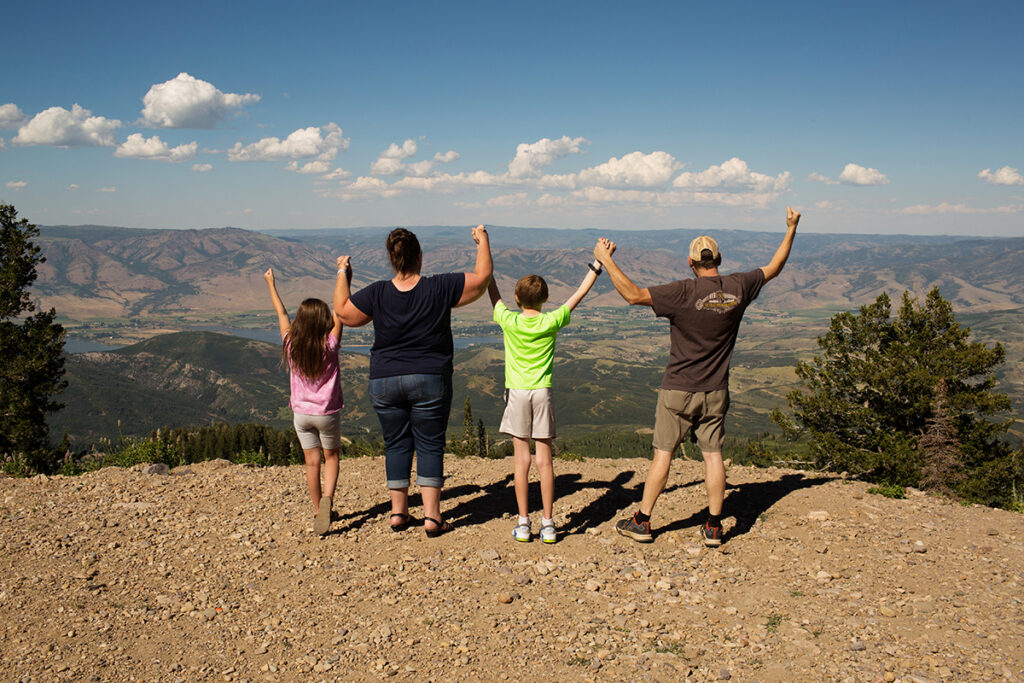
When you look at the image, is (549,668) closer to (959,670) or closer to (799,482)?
(959,670)

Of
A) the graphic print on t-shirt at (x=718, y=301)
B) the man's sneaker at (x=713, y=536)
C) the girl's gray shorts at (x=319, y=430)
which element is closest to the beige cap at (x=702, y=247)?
the graphic print on t-shirt at (x=718, y=301)

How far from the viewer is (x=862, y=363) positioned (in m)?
20.2

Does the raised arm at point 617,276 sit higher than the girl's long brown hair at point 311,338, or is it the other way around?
the raised arm at point 617,276

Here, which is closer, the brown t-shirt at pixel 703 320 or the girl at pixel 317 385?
the brown t-shirt at pixel 703 320

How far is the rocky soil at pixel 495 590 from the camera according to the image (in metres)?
4.52

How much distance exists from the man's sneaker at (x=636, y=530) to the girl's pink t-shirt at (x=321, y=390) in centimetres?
345

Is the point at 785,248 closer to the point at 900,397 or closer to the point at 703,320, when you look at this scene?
the point at 703,320

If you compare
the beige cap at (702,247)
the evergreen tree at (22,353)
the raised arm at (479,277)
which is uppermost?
the beige cap at (702,247)

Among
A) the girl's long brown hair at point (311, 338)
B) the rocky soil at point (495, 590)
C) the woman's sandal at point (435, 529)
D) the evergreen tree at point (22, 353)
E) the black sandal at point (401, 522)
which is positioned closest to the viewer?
the rocky soil at point (495, 590)

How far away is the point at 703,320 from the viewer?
5.96m

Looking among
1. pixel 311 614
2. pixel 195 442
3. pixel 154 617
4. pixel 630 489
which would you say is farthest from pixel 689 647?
pixel 195 442

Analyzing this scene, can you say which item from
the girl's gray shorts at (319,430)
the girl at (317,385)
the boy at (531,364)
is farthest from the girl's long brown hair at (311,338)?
the boy at (531,364)

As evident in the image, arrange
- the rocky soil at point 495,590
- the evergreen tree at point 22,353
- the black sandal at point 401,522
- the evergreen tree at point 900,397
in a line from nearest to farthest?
the rocky soil at point 495,590, the black sandal at point 401,522, the evergreen tree at point 900,397, the evergreen tree at point 22,353

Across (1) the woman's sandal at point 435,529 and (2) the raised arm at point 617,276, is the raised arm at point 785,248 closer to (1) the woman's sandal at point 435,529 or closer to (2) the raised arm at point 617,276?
(2) the raised arm at point 617,276
